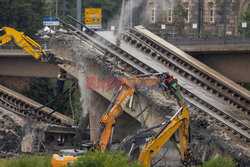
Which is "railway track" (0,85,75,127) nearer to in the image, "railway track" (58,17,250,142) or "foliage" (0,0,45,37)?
"railway track" (58,17,250,142)

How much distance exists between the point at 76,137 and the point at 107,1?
3668cm

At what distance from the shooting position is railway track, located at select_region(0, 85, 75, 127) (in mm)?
42719

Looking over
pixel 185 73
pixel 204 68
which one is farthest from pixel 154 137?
pixel 204 68

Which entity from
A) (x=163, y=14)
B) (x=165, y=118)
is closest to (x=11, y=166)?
(x=165, y=118)

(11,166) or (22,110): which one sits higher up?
(11,166)

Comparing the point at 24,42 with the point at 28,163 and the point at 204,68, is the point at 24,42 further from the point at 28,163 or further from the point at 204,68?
the point at 28,163

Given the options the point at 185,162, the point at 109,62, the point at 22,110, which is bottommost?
the point at 22,110

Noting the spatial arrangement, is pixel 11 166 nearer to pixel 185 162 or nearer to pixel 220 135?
pixel 185 162

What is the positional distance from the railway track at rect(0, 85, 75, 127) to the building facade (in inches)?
530

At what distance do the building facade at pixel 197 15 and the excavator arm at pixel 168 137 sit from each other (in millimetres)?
28062

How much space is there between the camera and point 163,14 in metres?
63.5

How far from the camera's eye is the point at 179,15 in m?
62.0

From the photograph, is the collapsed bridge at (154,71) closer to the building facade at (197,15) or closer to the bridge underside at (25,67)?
the bridge underside at (25,67)

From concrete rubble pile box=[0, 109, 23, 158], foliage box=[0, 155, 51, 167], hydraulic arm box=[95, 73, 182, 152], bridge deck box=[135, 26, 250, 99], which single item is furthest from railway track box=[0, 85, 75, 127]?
foliage box=[0, 155, 51, 167]
